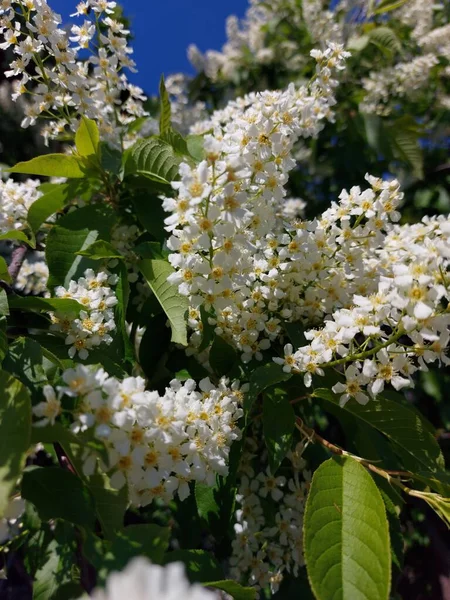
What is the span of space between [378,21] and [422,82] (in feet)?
1.76

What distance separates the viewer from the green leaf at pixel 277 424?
1.09m

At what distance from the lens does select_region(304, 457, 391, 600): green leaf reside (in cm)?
84

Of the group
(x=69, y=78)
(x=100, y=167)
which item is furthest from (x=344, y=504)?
(x=69, y=78)

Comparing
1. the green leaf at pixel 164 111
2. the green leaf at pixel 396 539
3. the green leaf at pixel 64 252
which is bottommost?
the green leaf at pixel 396 539

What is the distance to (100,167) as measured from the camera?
4.66ft

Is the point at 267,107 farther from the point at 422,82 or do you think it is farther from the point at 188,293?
the point at 422,82

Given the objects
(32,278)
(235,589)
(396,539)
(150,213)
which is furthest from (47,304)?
(396,539)

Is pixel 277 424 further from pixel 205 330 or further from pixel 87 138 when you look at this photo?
pixel 87 138

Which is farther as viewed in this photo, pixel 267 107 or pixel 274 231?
pixel 274 231

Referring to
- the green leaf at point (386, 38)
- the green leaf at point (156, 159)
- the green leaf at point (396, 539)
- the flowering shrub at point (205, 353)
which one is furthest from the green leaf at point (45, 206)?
the green leaf at point (386, 38)

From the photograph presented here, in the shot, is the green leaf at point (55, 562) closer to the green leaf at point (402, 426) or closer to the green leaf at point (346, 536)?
the green leaf at point (346, 536)

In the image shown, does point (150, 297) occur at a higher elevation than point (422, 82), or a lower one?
lower

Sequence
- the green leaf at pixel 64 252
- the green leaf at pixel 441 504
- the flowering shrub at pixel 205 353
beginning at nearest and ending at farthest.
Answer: the flowering shrub at pixel 205 353 → the green leaf at pixel 441 504 → the green leaf at pixel 64 252

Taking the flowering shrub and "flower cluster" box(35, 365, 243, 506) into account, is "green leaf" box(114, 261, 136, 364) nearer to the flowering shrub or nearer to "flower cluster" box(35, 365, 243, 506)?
the flowering shrub
